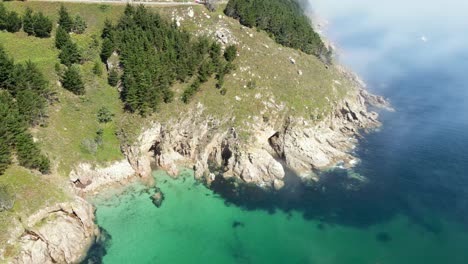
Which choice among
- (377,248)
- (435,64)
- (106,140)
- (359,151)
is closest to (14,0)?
(106,140)

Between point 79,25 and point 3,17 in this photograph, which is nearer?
point 3,17

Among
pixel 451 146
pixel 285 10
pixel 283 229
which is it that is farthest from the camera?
pixel 285 10

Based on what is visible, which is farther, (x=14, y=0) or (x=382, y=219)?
(x=14, y=0)

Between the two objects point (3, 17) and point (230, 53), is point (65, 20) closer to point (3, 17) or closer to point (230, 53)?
point (3, 17)

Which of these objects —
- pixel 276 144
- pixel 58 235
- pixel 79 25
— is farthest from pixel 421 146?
pixel 79 25

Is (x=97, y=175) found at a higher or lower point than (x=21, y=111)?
lower

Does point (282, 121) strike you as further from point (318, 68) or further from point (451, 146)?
point (451, 146)
